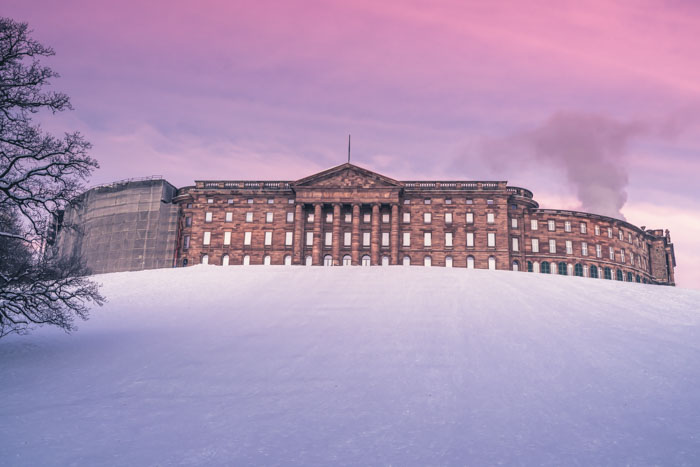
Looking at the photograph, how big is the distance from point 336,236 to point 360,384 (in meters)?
52.5

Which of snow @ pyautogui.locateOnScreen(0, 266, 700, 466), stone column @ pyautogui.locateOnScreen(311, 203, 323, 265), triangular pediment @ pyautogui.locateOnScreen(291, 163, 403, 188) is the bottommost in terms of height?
snow @ pyautogui.locateOnScreen(0, 266, 700, 466)

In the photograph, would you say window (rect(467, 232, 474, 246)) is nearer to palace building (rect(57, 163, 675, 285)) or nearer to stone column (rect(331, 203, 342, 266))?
palace building (rect(57, 163, 675, 285))

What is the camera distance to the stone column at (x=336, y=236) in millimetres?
65188

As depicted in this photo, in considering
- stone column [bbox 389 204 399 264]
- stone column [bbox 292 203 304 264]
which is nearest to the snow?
stone column [bbox 292 203 304 264]

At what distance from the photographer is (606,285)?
29969 millimetres

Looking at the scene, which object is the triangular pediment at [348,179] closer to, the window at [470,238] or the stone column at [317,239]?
the stone column at [317,239]

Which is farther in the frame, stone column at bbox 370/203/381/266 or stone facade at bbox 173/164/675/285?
stone facade at bbox 173/164/675/285

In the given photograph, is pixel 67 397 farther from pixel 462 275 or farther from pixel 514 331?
pixel 462 275

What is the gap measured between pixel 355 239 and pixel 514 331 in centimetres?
4748

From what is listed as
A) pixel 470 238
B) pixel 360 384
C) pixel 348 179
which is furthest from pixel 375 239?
Result: pixel 360 384

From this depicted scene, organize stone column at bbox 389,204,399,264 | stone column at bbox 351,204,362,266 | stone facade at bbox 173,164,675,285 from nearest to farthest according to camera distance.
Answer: stone column at bbox 389,204,399,264
stone column at bbox 351,204,362,266
stone facade at bbox 173,164,675,285

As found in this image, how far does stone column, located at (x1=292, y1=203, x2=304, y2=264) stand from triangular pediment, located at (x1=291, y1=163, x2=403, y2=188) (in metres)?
3.39

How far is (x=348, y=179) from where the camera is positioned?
6631 cm

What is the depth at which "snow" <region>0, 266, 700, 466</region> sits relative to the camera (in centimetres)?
983
